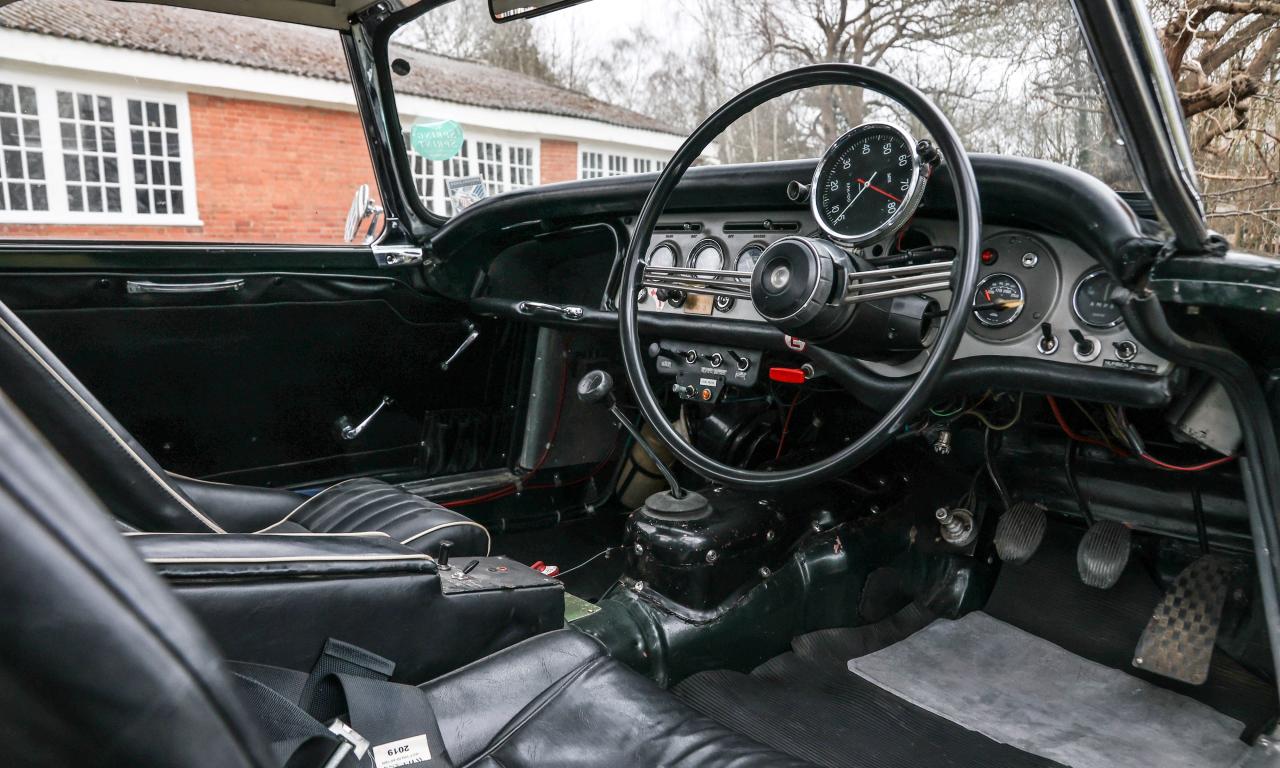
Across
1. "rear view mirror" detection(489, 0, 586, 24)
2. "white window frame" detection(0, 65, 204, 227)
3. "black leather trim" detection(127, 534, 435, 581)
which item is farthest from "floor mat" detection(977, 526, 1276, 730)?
"white window frame" detection(0, 65, 204, 227)

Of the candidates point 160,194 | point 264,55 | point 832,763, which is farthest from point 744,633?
point 264,55

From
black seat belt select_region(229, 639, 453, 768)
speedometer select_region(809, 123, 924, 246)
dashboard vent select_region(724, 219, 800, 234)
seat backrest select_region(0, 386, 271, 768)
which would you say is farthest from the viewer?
dashboard vent select_region(724, 219, 800, 234)

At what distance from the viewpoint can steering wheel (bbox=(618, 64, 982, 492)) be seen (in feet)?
4.32

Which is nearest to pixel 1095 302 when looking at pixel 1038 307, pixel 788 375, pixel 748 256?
pixel 1038 307

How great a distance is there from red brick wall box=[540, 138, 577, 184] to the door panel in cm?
50

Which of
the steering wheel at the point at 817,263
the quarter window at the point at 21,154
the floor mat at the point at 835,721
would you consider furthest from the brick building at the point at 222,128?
the floor mat at the point at 835,721

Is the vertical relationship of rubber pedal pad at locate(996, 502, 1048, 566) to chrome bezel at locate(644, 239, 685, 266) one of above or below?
below

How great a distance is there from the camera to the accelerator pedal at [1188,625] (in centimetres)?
194

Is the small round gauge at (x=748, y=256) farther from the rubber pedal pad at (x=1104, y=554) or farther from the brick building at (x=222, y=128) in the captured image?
the rubber pedal pad at (x=1104, y=554)

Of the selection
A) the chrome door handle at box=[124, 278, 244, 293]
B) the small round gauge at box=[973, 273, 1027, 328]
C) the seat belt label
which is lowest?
the seat belt label

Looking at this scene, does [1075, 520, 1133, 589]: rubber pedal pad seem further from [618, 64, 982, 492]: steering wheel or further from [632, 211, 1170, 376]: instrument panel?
[618, 64, 982, 492]: steering wheel

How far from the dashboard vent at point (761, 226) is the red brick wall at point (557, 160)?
0.62 m

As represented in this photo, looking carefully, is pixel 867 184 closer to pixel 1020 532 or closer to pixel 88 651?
pixel 1020 532

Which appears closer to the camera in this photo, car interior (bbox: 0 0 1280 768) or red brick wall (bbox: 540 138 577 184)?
car interior (bbox: 0 0 1280 768)
